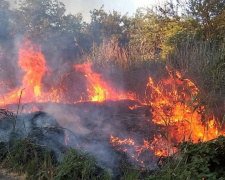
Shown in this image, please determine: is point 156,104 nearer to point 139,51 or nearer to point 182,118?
point 182,118

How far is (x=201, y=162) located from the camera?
2814 millimetres

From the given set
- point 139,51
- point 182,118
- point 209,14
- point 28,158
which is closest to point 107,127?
point 182,118

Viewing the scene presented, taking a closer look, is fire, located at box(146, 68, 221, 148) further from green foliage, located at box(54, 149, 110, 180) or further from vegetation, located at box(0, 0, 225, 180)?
green foliage, located at box(54, 149, 110, 180)

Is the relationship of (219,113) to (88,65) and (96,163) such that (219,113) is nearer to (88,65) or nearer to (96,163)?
(96,163)

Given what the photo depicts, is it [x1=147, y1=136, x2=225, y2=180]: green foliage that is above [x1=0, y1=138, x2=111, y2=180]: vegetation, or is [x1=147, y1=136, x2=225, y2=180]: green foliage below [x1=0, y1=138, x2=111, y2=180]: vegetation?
above

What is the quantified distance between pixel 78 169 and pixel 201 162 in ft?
5.85

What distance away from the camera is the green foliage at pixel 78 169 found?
3.65 meters

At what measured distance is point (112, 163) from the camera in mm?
4426

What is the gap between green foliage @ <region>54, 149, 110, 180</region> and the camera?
365cm

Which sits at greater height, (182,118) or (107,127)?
(182,118)

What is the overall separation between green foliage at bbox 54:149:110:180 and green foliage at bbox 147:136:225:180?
42.8 inches

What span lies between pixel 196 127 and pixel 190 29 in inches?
373

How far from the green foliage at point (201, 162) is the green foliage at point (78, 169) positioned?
1086 mm

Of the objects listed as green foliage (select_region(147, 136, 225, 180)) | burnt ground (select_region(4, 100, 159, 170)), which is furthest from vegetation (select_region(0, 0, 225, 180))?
burnt ground (select_region(4, 100, 159, 170))
